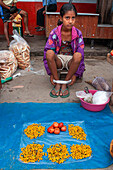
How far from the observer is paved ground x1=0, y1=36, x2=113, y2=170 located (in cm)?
249

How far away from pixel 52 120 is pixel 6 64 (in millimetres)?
1558

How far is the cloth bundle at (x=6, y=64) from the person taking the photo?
9.53 ft

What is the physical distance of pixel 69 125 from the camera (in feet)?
6.23

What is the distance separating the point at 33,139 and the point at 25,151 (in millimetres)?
182

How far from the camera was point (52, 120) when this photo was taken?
2010 mm

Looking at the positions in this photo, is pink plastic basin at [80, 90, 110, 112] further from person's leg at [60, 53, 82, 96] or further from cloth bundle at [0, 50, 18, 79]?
cloth bundle at [0, 50, 18, 79]

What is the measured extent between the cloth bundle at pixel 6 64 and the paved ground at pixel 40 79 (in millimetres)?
173

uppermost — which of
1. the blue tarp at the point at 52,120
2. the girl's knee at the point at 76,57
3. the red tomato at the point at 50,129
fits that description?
the girl's knee at the point at 76,57

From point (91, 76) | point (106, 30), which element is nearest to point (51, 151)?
point (91, 76)

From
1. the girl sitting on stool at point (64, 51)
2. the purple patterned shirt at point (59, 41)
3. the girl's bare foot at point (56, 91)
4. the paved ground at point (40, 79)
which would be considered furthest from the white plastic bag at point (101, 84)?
the girl's bare foot at point (56, 91)

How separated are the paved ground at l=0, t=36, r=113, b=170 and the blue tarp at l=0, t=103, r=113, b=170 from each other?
15 centimetres

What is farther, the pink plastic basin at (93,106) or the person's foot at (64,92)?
the person's foot at (64,92)

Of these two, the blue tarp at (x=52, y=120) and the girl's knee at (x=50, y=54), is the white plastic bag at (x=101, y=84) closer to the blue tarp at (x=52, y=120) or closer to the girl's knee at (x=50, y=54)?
the blue tarp at (x=52, y=120)

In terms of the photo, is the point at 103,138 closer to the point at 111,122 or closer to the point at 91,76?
the point at 111,122
